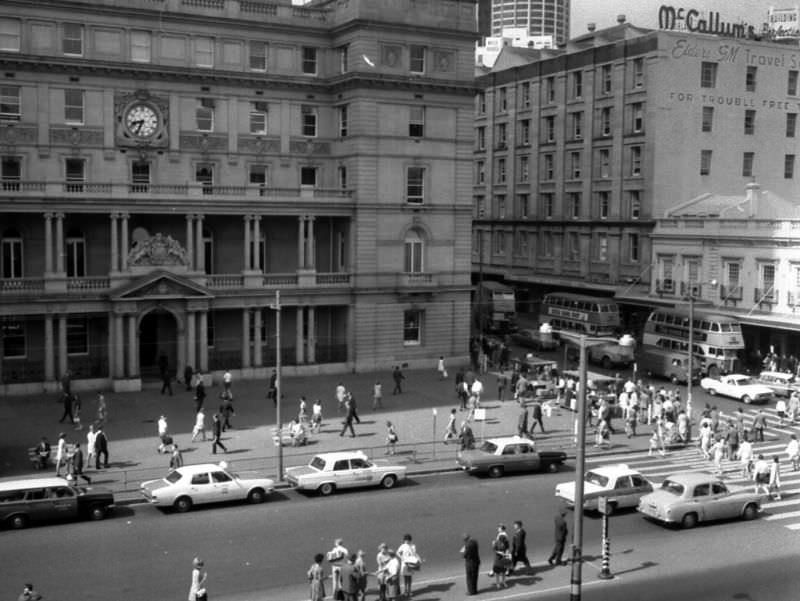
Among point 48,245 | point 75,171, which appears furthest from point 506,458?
point 75,171

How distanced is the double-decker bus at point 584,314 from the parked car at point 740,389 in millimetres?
11905

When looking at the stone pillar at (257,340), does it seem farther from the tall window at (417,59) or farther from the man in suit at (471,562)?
the man in suit at (471,562)

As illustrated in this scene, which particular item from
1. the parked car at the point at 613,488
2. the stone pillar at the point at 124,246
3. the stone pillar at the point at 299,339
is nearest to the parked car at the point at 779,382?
the parked car at the point at 613,488

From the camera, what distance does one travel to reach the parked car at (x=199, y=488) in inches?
1243

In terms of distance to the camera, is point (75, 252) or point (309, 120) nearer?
A: point (75, 252)

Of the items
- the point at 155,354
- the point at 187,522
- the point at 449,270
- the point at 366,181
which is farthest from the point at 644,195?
the point at 187,522

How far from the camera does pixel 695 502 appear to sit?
1219 inches

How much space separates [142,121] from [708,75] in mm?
44232

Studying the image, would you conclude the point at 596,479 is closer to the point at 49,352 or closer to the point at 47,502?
the point at 47,502

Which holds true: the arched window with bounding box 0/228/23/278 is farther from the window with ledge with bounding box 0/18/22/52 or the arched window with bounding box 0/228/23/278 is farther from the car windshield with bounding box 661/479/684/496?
the car windshield with bounding box 661/479/684/496

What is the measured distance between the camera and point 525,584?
25859 mm

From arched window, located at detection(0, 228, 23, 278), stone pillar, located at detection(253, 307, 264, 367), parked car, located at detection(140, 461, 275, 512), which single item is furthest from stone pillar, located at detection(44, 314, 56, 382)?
parked car, located at detection(140, 461, 275, 512)

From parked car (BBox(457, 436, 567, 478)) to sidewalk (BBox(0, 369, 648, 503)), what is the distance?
1.66 meters

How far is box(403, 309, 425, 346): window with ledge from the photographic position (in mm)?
61344
